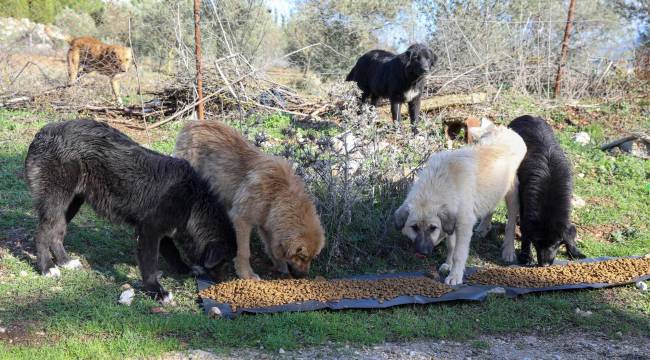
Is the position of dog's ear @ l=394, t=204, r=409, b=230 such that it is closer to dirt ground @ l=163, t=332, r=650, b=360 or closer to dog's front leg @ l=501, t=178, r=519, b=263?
dirt ground @ l=163, t=332, r=650, b=360

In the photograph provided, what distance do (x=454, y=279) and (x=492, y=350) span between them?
125 centimetres

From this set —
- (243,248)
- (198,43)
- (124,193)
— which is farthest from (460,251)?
(198,43)

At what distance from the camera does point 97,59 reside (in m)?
14.1

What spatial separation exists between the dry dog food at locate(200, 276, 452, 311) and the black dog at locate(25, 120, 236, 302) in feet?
1.35

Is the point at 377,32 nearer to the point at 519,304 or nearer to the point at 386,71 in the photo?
the point at 386,71

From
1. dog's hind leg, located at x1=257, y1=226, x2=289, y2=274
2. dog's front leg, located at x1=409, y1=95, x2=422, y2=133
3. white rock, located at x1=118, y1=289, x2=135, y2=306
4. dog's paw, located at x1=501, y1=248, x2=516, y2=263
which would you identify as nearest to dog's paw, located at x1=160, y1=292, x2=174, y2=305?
white rock, located at x1=118, y1=289, x2=135, y2=306

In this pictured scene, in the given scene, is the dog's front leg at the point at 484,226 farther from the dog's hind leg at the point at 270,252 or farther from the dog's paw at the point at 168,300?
the dog's paw at the point at 168,300

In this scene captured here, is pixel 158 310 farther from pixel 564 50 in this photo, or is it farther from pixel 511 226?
pixel 564 50

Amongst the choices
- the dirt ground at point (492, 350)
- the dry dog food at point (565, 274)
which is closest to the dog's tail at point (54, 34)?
the dry dog food at point (565, 274)

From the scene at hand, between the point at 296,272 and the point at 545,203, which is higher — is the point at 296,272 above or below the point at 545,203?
below

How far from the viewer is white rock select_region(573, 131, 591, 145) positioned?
37.0ft

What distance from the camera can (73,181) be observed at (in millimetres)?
5465

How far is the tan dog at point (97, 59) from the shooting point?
543 inches

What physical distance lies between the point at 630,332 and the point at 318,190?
3440 millimetres
